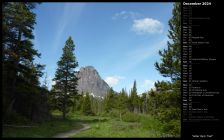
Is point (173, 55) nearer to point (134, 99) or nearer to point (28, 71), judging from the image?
point (28, 71)

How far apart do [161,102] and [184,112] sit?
46.8 ft

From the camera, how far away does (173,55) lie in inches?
916

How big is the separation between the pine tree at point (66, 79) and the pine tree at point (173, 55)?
943 inches

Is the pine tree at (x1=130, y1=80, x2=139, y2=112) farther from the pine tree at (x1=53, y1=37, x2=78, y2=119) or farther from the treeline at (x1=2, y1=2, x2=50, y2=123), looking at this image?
the treeline at (x1=2, y1=2, x2=50, y2=123)

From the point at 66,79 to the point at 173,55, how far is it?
2916cm

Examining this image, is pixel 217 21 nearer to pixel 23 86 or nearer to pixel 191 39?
pixel 191 39

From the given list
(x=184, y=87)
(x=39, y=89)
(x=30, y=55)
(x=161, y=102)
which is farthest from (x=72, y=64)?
(x=184, y=87)

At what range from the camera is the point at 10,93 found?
22.4 m

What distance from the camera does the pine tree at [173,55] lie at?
22.5m

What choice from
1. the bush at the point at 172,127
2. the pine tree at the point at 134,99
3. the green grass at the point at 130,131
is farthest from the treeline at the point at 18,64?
the pine tree at the point at 134,99

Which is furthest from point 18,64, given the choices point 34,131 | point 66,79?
point 66,79

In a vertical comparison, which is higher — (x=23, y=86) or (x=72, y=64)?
(x=72, y=64)

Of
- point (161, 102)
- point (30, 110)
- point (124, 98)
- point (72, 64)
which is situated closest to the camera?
point (161, 102)

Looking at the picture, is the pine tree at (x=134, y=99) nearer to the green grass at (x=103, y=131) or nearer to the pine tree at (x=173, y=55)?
the green grass at (x=103, y=131)
